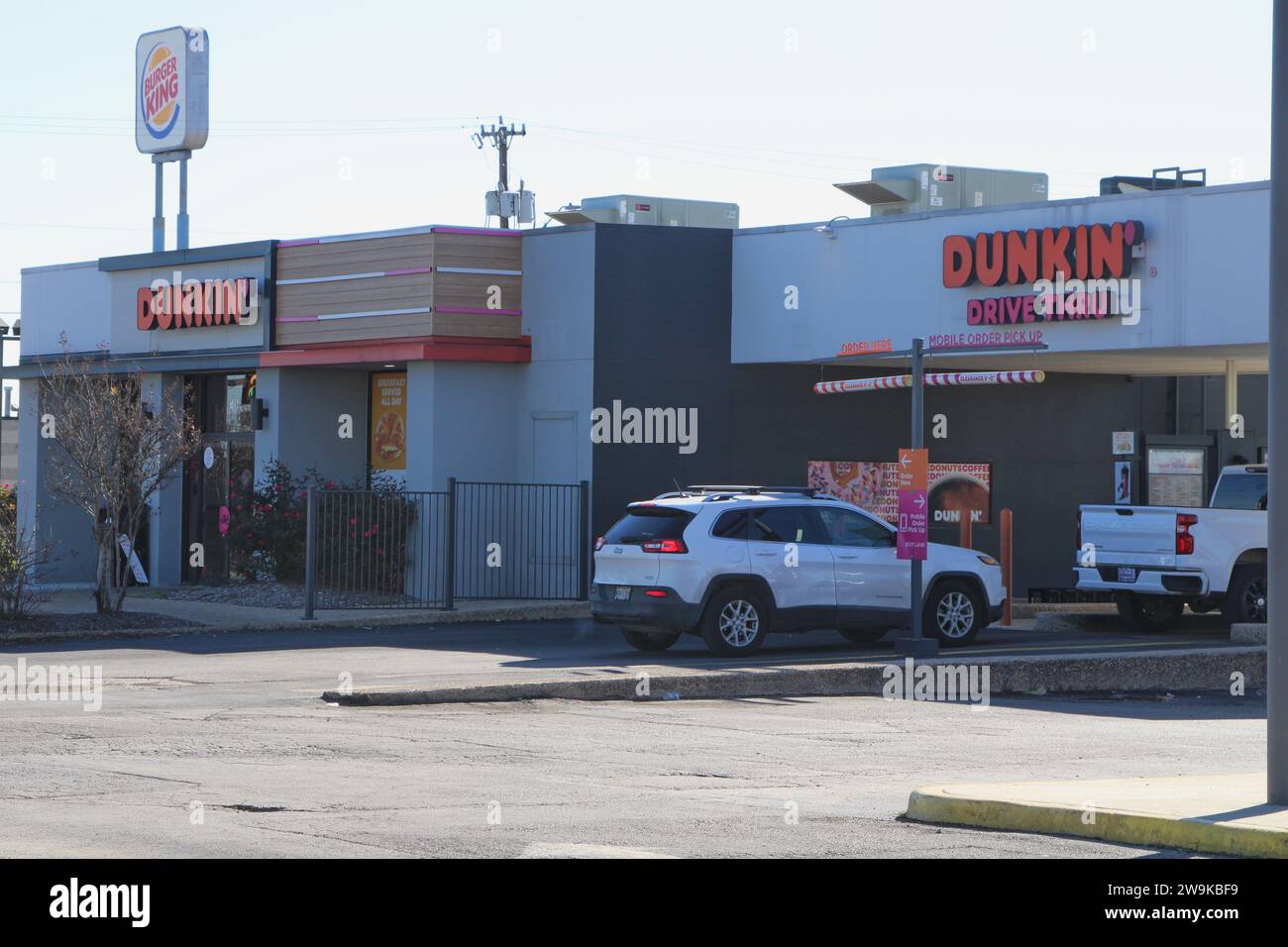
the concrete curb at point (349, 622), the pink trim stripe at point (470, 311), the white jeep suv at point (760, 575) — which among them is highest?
the pink trim stripe at point (470, 311)

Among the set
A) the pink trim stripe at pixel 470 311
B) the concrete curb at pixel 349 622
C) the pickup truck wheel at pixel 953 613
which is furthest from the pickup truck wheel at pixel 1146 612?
the pink trim stripe at pixel 470 311

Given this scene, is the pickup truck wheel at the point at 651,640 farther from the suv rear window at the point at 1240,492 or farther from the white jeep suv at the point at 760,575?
the suv rear window at the point at 1240,492

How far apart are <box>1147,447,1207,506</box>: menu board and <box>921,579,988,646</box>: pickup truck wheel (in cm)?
972

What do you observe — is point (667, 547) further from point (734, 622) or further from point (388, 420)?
point (388, 420)

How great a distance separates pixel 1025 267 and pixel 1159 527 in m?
4.09

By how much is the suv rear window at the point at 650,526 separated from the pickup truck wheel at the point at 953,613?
3174mm

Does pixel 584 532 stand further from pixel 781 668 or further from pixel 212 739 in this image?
pixel 212 739

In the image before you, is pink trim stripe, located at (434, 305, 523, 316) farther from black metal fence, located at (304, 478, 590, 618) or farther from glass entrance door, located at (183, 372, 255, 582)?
glass entrance door, located at (183, 372, 255, 582)

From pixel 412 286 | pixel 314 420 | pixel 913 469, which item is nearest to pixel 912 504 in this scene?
pixel 913 469

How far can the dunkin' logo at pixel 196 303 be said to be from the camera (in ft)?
94.8

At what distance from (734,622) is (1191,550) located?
585 centimetres

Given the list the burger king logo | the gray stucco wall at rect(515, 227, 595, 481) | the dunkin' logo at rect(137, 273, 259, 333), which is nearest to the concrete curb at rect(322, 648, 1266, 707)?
the gray stucco wall at rect(515, 227, 595, 481)

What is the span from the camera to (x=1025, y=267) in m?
24.4
